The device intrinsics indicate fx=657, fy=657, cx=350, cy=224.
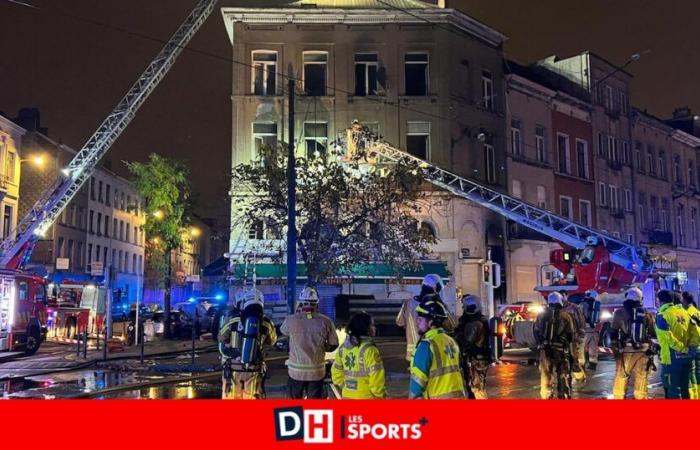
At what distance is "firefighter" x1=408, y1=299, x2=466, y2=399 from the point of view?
4699mm

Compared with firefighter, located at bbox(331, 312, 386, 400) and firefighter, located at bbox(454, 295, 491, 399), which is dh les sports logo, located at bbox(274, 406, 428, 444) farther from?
firefighter, located at bbox(454, 295, 491, 399)

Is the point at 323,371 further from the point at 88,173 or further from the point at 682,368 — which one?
the point at 88,173

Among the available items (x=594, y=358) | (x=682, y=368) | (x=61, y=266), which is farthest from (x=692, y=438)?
(x=61, y=266)

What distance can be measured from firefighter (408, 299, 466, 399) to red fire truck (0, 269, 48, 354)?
18395mm

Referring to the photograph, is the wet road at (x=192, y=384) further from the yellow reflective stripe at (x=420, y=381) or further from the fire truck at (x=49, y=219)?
the yellow reflective stripe at (x=420, y=381)

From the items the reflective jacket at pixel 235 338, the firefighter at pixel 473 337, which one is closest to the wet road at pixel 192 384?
the firefighter at pixel 473 337

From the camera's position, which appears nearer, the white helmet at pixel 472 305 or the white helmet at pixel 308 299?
the white helmet at pixel 308 299

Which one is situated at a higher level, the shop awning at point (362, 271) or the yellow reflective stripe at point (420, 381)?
the shop awning at point (362, 271)

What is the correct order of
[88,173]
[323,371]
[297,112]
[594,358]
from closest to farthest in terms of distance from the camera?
[323,371]
[594,358]
[88,173]
[297,112]

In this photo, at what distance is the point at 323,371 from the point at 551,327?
14.0ft

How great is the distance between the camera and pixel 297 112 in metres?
29.2

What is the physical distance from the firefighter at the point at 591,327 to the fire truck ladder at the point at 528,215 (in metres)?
3.30

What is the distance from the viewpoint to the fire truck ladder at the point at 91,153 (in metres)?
24.6

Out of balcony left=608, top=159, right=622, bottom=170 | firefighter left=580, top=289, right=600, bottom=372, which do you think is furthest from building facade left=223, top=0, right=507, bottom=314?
firefighter left=580, top=289, right=600, bottom=372
